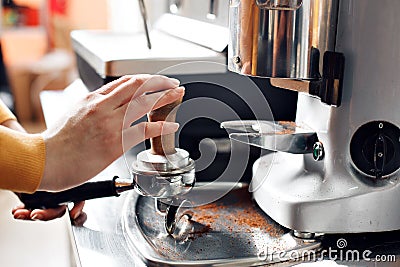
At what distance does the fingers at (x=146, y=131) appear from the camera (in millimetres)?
552

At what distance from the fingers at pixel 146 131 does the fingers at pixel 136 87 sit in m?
0.03

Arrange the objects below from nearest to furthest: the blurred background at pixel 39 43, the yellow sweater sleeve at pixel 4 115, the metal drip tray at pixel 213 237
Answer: the metal drip tray at pixel 213 237 → the yellow sweater sleeve at pixel 4 115 → the blurred background at pixel 39 43

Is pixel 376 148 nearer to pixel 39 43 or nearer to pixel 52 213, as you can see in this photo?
pixel 52 213

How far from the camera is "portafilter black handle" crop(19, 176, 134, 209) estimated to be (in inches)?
24.0

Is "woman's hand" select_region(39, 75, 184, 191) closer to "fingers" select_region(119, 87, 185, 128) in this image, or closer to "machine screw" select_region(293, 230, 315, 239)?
"fingers" select_region(119, 87, 185, 128)

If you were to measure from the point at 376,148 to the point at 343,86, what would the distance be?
7 centimetres

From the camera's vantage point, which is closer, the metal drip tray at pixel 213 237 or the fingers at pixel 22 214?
the metal drip tray at pixel 213 237

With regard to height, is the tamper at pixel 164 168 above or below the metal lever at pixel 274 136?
below

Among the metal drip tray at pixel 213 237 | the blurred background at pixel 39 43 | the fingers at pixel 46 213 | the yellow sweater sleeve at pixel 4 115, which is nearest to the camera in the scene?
the metal drip tray at pixel 213 237

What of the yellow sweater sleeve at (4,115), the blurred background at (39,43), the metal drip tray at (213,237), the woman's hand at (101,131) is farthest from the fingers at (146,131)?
the blurred background at (39,43)

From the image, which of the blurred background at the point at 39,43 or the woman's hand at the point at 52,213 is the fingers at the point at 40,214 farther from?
the blurred background at the point at 39,43

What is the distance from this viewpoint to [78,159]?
0.55m

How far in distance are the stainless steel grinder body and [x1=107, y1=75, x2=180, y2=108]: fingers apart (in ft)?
0.26

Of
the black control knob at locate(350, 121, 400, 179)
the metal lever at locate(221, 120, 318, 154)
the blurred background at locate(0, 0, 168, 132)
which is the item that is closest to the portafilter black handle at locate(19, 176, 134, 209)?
the metal lever at locate(221, 120, 318, 154)
